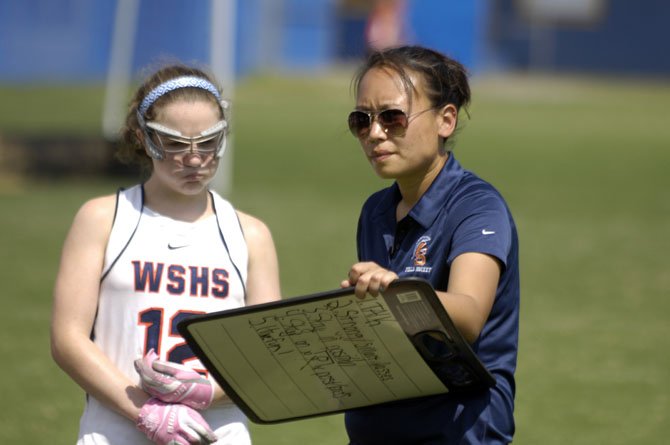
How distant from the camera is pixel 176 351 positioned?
319cm

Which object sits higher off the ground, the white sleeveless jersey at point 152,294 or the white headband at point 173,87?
the white headband at point 173,87

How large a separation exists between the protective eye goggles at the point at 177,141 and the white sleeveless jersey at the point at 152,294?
0.59 feet

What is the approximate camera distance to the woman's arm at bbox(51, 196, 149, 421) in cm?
309

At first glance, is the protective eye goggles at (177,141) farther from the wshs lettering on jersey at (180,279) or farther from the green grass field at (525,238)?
the green grass field at (525,238)

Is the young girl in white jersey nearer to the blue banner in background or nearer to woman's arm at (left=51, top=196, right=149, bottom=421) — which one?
woman's arm at (left=51, top=196, right=149, bottom=421)

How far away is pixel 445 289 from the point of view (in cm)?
296

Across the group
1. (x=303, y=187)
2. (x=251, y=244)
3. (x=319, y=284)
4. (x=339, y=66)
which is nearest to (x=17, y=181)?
(x=303, y=187)

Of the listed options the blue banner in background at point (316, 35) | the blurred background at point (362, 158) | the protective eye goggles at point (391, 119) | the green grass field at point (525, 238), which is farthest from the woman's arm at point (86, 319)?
the blue banner in background at point (316, 35)

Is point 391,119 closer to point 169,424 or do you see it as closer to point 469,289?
point 469,289

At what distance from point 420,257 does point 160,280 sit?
29.2 inches

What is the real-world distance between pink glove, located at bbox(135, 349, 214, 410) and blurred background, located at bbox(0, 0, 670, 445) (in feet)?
3.93

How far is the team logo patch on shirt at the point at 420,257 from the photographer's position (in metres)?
2.99

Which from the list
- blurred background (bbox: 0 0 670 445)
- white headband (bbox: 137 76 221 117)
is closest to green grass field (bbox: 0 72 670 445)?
blurred background (bbox: 0 0 670 445)

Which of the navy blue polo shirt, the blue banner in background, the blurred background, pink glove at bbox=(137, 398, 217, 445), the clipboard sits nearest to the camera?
the clipboard
